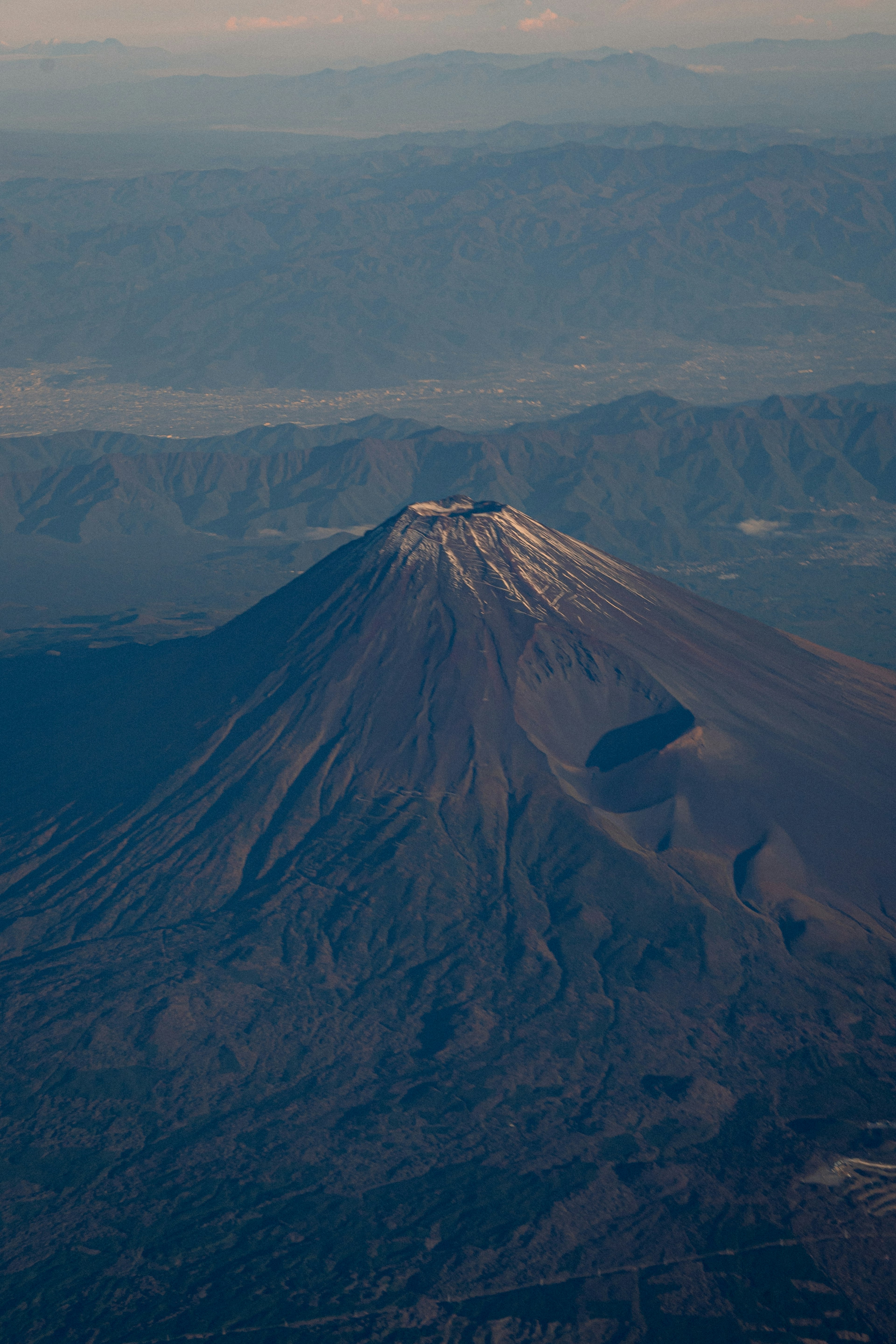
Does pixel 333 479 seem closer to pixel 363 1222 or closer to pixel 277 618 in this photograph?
pixel 277 618

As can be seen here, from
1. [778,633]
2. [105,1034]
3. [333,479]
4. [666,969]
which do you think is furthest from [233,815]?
[333,479]

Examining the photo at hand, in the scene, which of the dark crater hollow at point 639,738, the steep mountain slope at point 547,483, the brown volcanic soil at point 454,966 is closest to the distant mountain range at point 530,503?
the steep mountain slope at point 547,483

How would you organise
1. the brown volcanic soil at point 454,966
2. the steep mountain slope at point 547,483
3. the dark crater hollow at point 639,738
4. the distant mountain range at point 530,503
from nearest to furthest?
the brown volcanic soil at point 454,966, the dark crater hollow at point 639,738, the distant mountain range at point 530,503, the steep mountain slope at point 547,483

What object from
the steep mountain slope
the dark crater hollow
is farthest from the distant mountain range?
the dark crater hollow

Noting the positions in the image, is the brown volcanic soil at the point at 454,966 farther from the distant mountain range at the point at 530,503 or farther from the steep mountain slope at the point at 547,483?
the steep mountain slope at the point at 547,483

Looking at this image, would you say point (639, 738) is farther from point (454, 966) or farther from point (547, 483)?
point (547, 483)

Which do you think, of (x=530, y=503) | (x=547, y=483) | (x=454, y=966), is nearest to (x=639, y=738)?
(x=454, y=966)
